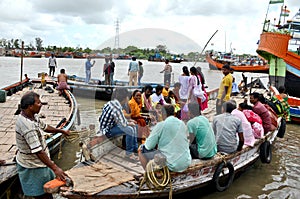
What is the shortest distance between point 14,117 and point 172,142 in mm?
4781

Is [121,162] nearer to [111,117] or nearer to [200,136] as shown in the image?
[111,117]

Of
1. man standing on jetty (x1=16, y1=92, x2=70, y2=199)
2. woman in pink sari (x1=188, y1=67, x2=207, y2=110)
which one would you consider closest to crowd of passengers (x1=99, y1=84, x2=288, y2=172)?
woman in pink sari (x1=188, y1=67, x2=207, y2=110)

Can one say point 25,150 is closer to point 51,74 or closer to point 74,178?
point 74,178

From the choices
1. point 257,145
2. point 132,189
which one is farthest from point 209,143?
point 257,145

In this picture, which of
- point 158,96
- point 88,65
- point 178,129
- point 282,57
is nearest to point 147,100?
point 158,96

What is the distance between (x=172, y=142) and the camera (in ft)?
11.6

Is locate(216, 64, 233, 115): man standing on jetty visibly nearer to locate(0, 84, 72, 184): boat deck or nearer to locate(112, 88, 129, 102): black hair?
locate(112, 88, 129, 102): black hair

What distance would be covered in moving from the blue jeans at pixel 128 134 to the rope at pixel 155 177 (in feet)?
3.19

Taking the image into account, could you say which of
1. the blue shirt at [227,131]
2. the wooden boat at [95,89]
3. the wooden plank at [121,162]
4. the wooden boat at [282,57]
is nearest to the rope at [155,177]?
the wooden plank at [121,162]

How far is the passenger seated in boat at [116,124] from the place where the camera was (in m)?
4.31

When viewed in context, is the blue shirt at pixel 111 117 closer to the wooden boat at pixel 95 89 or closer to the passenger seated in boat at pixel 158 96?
the passenger seated in boat at pixel 158 96

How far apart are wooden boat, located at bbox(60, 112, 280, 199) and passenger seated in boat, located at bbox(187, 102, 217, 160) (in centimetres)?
12

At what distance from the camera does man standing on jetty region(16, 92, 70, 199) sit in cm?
278

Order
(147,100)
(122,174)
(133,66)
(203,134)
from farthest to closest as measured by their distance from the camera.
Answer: (133,66), (147,100), (203,134), (122,174)
